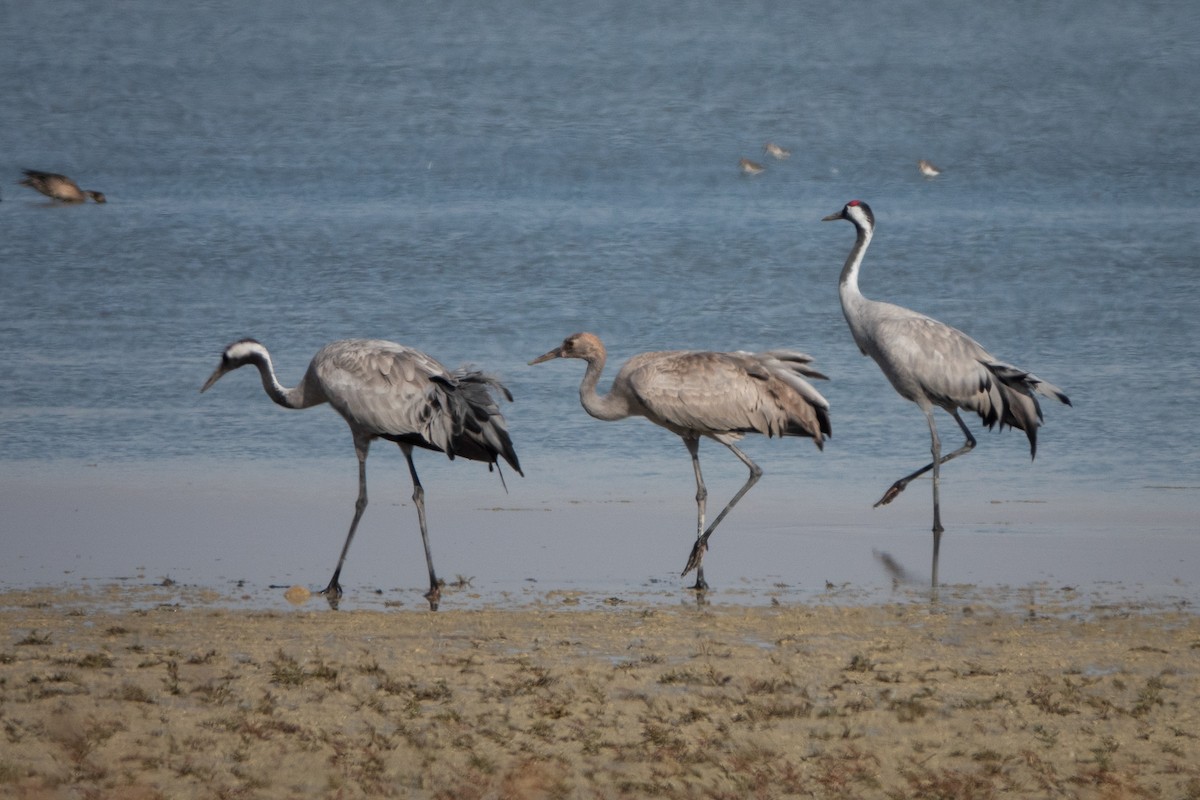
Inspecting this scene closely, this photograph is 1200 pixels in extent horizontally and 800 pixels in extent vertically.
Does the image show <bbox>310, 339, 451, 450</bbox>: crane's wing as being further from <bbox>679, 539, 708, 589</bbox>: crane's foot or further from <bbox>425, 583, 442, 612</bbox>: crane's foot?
<bbox>679, 539, 708, 589</bbox>: crane's foot

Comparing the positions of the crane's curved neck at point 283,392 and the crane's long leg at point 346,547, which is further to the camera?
the crane's curved neck at point 283,392

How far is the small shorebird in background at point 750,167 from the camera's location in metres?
24.7

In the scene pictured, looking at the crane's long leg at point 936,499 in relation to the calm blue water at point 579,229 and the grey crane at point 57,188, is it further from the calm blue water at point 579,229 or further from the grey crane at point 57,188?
the grey crane at point 57,188

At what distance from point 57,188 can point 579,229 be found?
19.3ft

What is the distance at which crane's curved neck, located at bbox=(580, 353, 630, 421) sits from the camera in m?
8.67

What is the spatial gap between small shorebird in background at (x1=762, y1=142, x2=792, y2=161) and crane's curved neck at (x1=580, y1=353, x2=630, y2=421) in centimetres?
1700

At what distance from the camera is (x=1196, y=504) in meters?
9.36

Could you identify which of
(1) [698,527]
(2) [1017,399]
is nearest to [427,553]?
(1) [698,527]

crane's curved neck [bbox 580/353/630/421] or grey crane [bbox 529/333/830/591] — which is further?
crane's curved neck [bbox 580/353/630/421]

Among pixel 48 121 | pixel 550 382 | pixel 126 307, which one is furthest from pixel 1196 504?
pixel 48 121

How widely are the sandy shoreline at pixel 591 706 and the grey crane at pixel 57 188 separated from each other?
15.2 metres

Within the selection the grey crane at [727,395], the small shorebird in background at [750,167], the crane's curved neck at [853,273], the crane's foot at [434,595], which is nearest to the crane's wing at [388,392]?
the crane's foot at [434,595]

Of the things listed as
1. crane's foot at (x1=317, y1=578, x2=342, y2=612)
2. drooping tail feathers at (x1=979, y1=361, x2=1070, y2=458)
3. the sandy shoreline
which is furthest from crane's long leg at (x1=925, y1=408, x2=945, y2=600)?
crane's foot at (x1=317, y1=578, x2=342, y2=612)

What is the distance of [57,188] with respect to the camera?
21109 millimetres
